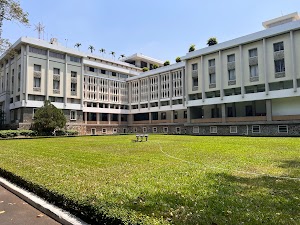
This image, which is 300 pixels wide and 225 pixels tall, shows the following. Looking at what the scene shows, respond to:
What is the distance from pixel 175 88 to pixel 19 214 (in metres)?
A: 49.9

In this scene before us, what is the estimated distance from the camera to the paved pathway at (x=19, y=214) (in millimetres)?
4762

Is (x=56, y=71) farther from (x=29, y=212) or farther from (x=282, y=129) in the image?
(x=29, y=212)

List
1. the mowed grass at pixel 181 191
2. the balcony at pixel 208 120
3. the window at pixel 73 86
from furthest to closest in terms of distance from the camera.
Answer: the window at pixel 73 86 < the balcony at pixel 208 120 < the mowed grass at pixel 181 191

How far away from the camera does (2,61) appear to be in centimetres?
5403

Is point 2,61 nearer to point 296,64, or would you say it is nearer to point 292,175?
point 296,64

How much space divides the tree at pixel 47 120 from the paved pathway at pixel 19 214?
33021mm

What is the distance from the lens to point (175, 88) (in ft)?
176

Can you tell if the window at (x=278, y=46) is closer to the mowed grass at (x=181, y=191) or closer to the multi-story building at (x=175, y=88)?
the multi-story building at (x=175, y=88)

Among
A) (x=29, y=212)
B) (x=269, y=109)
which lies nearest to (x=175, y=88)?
(x=269, y=109)

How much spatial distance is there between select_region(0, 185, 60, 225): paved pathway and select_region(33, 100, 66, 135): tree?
108 ft

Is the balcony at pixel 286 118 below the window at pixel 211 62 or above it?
below

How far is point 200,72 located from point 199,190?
139 ft

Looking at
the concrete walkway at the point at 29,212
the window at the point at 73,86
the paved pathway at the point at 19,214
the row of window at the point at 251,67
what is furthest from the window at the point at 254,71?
the paved pathway at the point at 19,214

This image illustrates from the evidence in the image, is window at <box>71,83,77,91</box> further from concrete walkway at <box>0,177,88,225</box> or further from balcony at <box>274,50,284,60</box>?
concrete walkway at <box>0,177,88,225</box>
